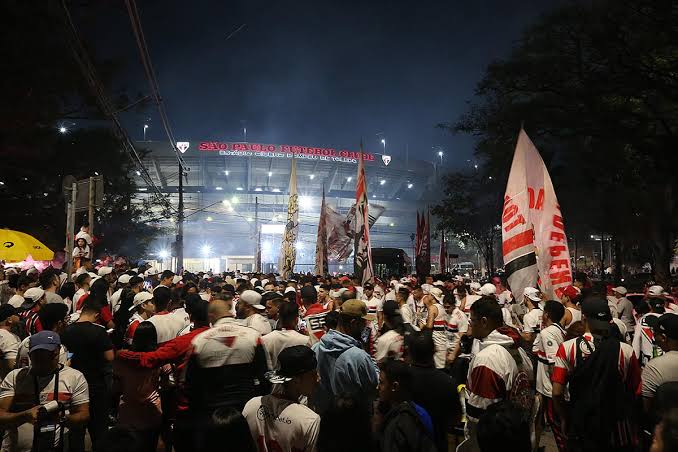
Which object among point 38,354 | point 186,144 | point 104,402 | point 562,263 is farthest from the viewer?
point 186,144

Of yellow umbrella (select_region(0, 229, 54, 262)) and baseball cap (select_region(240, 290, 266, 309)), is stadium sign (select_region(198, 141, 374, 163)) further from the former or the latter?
baseball cap (select_region(240, 290, 266, 309))

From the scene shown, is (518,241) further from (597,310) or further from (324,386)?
(324,386)

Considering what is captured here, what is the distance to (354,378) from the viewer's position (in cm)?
409

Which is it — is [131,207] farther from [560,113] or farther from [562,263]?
[562,263]

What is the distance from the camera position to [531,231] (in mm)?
5953

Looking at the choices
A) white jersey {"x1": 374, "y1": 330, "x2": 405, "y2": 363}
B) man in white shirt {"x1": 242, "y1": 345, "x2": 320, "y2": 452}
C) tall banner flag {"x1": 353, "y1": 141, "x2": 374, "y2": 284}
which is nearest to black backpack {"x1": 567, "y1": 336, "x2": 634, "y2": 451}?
white jersey {"x1": 374, "y1": 330, "x2": 405, "y2": 363}

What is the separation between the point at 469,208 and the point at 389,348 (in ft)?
90.1

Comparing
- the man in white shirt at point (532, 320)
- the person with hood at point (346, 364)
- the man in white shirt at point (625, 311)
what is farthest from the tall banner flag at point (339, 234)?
the person with hood at point (346, 364)

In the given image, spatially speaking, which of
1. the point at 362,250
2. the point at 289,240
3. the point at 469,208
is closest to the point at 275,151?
the point at 469,208

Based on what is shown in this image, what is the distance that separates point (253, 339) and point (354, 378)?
3.08 ft

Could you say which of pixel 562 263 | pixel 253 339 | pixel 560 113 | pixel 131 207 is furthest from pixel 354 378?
pixel 131 207

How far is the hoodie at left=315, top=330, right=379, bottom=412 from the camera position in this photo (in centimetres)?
409

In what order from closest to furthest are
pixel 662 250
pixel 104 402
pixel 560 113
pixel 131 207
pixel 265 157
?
pixel 104 402
pixel 560 113
pixel 662 250
pixel 131 207
pixel 265 157

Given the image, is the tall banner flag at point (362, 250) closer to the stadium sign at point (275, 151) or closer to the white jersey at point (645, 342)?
the white jersey at point (645, 342)
